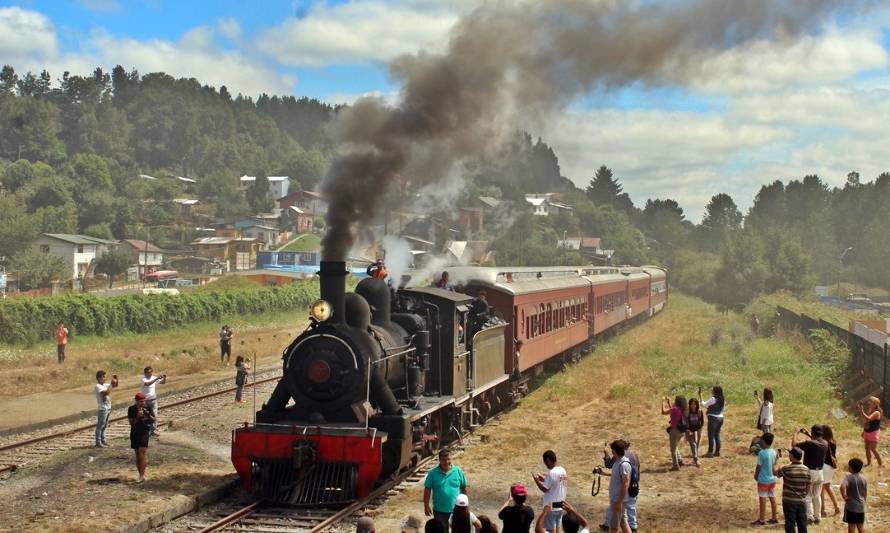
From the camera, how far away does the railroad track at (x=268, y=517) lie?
12.1 metres

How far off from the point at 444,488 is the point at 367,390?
10.6 feet

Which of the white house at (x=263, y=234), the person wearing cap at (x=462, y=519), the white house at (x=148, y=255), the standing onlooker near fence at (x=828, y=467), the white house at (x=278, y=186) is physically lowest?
the standing onlooker near fence at (x=828, y=467)

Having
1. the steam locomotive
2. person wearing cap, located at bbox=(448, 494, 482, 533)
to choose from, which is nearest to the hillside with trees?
the steam locomotive

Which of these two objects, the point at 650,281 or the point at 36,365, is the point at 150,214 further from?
the point at 36,365

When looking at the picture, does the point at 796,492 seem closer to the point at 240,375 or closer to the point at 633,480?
the point at 633,480

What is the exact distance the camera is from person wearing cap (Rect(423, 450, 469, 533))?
10375 mm

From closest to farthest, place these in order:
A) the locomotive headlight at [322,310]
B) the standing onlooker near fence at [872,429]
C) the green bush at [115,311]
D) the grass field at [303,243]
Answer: the locomotive headlight at [322,310], the standing onlooker near fence at [872,429], the green bush at [115,311], the grass field at [303,243]

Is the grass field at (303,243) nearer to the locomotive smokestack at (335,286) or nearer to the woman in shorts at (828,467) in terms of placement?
the locomotive smokestack at (335,286)

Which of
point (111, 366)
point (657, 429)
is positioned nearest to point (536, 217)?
point (111, 366)

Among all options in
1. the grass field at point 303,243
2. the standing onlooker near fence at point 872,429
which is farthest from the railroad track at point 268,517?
the grass field at point 303,243

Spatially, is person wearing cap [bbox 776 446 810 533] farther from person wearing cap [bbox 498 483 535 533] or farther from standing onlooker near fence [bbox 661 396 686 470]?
standing onlooker near fence [bbox 661 396 686 470]

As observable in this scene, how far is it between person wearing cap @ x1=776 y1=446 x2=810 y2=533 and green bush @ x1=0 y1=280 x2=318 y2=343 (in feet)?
110

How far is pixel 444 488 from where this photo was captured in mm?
10398

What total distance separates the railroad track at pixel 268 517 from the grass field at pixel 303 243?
94746 mm
